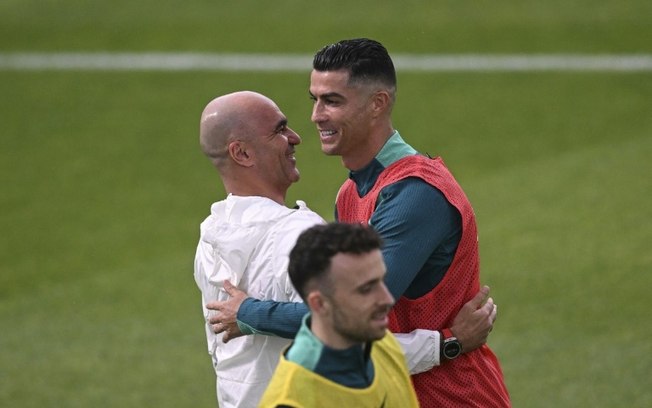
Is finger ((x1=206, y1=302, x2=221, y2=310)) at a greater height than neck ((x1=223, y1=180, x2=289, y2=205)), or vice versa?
neck ((x1=223, y1=180, x2=289, y2=205))

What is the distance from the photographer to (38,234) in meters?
11.8

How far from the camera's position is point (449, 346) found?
15.8 ft

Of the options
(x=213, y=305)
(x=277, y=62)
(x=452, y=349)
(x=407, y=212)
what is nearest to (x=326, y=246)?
(x=407, y=212)

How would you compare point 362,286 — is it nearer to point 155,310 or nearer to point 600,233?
point 155,310

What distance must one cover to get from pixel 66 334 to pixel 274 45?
6.57 metres

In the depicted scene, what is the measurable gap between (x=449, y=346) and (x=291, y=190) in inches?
285

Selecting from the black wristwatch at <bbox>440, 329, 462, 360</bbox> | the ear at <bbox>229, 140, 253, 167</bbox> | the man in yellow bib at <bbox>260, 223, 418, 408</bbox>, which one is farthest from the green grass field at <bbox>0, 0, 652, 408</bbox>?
the man in yellow bib at <bbox>260, 223, 418, 408</bbox>

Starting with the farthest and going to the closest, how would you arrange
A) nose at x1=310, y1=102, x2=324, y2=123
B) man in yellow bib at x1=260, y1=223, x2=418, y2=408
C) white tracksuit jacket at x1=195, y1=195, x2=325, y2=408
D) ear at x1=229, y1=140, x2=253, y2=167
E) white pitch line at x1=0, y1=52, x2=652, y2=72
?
white pitch line at x1=0, y1=52, x2=652, y2=72
nose at x1=310, y1=102, x2=324, y2=123
ear at x1=229, y1=140, x2=253, y2=167
white tracksuit jacket at x1=195, y1=195, x2=325, y2=408
man in yellow bib at x1=260, y1=223, x2=418, y2=408

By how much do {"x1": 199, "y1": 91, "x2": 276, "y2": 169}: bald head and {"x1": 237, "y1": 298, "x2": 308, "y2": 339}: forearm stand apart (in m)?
0.67

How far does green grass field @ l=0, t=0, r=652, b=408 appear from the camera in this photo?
9.27 meters

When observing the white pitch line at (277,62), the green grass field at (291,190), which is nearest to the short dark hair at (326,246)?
the green grass field at (291,190)

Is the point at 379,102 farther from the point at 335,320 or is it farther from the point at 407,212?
the point at 335,320

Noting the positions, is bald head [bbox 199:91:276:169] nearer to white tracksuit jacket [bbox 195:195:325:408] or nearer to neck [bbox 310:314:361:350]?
white tracksuit jacket [bbox 195:195:325:408]

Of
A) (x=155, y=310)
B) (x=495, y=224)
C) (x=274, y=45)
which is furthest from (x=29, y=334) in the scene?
(x=274, y=45)
